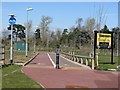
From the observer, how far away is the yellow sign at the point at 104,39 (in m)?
23.2

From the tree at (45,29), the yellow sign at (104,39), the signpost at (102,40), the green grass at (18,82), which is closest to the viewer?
the green grass at (18,82)

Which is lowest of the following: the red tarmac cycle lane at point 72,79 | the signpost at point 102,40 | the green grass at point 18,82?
the red tarmac cycle lane at point 72,79

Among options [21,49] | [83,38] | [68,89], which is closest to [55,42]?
[83,38]

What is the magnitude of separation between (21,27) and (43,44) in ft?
42.0

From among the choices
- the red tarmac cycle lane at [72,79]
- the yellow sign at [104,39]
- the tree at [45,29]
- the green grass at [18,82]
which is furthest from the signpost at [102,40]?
the tree at [45,29]

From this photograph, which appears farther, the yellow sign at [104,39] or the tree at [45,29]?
the tree at [45,29]

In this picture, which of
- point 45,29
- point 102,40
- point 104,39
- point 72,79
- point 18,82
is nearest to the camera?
point 18,82

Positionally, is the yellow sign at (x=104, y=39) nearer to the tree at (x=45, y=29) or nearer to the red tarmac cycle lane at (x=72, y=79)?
the red tarmac cycle lane at (x=72, y=79)

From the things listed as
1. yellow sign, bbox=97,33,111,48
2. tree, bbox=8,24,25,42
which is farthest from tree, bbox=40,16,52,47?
yellow sign, bbox=97,33,111,48

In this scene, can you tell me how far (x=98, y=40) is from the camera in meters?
23.1

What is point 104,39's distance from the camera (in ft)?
77.4

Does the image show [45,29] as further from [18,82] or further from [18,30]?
[18,82]

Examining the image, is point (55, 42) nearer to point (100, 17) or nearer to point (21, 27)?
point (21, 27)

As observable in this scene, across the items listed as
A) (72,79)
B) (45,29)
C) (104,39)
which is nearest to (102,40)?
Answer: (104,39)
